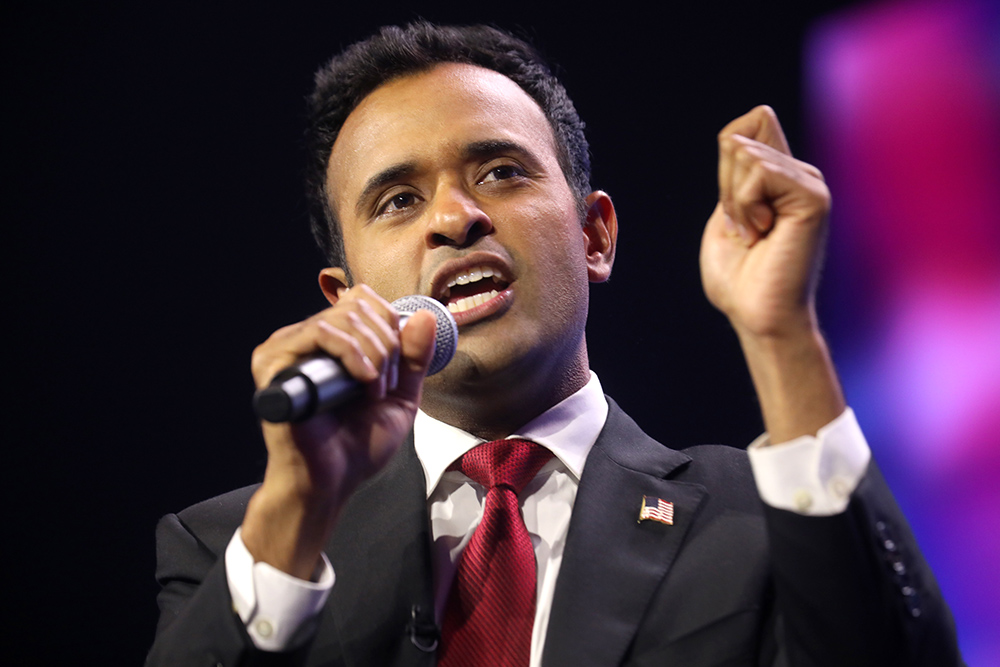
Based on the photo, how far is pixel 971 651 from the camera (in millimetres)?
2219

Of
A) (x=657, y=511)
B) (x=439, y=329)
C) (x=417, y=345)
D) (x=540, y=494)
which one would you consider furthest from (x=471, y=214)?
(x=657, y=511)

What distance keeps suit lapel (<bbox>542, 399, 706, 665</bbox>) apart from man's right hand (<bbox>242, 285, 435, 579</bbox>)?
43 cm

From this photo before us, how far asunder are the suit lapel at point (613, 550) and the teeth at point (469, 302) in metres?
0.40

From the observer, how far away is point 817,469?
1.22 metres

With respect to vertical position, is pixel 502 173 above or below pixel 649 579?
above

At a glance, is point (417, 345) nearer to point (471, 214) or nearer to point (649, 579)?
point (471, 214)

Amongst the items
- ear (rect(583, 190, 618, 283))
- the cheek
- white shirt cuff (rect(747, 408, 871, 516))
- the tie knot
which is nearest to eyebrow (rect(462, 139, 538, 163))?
the cheek

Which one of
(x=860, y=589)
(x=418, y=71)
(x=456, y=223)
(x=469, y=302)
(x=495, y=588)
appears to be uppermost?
(x=418, y=71)

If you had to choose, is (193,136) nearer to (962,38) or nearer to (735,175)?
(735,175)

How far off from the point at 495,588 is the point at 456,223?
71 cm

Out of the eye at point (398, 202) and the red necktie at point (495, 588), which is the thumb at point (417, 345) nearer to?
the red necktie at point (495, 588)

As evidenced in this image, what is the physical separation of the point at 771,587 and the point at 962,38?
65.5 inches

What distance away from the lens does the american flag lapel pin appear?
Result: 1.67 metres

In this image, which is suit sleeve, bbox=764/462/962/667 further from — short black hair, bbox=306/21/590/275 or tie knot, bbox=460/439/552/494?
short black hair, bbox=306/21/590/275
